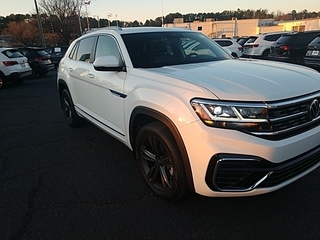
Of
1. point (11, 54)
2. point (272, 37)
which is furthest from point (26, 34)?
point (272, 37)

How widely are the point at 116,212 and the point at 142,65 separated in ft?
5.31

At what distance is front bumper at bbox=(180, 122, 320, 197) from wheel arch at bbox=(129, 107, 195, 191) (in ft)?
0.18

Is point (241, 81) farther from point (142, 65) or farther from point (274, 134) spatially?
point (142, 65)

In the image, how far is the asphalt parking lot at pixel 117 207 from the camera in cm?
221

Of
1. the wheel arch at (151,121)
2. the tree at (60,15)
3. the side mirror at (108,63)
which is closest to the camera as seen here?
the wheel arch at (151,121)

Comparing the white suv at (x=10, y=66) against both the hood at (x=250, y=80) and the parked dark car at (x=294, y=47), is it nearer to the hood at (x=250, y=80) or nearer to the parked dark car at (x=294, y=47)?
the hood at (x=250, y=80)

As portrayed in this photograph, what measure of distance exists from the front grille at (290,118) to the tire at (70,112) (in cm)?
374

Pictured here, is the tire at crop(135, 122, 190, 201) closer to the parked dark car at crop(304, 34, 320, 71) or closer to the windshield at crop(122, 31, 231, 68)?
the windshield at crop(122, 31, 231, 68)

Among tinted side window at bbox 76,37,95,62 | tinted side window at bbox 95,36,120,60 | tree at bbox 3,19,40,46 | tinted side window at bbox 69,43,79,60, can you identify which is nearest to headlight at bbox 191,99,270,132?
tinted side window at bbox 95,36,120,60

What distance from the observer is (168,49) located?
3.33m

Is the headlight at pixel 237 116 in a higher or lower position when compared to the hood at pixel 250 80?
lower

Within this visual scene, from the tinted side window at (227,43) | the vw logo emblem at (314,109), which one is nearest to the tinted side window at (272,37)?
the tinted side window at (227,43)

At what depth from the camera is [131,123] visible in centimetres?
275

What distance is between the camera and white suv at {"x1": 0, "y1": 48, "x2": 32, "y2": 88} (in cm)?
1044
